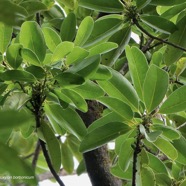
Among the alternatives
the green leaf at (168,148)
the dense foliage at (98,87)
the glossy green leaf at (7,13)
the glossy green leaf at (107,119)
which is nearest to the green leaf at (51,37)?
the dense foliage at (98,87)

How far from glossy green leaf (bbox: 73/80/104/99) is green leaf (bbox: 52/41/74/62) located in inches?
4.1

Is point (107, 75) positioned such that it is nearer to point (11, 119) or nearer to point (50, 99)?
point (50, 99)

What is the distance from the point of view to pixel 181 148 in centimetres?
107

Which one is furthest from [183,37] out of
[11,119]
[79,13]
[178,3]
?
[11,119]

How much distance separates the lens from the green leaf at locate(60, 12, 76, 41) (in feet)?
3.61

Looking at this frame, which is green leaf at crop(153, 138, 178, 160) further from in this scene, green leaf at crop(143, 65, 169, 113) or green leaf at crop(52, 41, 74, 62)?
green leaf at crop(52, 41, 74, 62)

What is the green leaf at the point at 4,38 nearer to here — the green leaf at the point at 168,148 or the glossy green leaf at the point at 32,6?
the glossy green leaf at the point at 32,6

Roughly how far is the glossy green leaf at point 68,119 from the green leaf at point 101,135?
8 cm

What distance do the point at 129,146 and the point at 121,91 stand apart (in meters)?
0.13

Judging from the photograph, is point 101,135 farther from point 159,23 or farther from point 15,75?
point 159,23

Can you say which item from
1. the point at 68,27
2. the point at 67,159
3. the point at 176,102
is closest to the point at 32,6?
the point at 68,27

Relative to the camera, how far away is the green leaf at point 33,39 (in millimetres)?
956

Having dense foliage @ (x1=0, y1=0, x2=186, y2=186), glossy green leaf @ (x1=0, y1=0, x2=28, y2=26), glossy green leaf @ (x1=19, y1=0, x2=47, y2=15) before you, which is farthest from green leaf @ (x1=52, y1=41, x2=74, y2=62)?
glossy green leaf @ (x1=0, y1=0, x2=28, y2=26)

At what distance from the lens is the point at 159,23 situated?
1.15m
